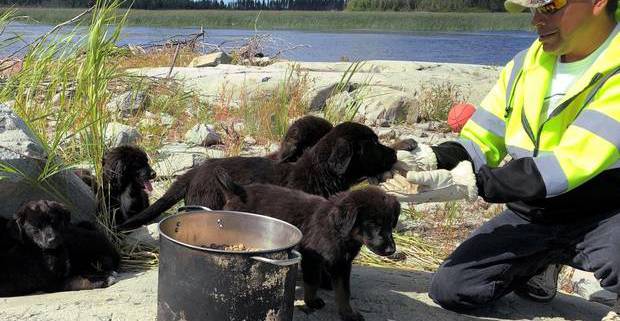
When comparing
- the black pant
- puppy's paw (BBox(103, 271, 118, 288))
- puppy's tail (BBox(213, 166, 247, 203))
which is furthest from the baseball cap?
puppy's paw (BBox(103, 271, 118, 288))

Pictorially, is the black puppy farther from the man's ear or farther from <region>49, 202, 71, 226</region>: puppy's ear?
the man's ear

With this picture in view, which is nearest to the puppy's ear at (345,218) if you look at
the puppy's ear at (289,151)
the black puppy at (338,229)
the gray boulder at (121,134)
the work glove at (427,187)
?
the black puppy at (338,229)

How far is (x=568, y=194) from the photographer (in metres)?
4.71

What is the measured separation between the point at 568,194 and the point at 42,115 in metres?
4.35

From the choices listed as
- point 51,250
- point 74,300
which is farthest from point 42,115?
point 74,300

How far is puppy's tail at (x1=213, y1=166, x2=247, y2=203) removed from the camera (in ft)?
16.0

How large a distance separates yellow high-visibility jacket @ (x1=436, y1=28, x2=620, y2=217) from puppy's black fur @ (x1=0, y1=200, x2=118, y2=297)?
2759 mm

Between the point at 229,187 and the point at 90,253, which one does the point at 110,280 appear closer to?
the point at 90,253

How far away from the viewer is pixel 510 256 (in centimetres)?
498

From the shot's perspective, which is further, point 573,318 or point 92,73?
point 92,73

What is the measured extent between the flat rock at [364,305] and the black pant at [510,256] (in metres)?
0.13

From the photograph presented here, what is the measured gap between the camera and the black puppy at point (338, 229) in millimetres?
4230

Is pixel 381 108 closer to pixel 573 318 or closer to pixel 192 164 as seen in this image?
pixel 192 164

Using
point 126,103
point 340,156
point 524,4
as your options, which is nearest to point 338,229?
point 340,156
